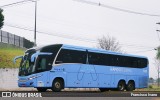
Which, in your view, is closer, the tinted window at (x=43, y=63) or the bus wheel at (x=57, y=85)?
the tinted window at (x=43, y=63)

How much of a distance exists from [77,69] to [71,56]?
1242 millimetres

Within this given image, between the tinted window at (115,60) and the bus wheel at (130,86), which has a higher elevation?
the tinted window at (115,60)

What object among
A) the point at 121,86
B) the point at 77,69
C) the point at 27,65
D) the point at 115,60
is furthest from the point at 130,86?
the point at 27,65

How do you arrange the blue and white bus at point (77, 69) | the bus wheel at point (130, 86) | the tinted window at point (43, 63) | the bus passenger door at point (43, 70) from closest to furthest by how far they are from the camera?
the bus passenger door at point (43, 70), the tinted window at point (43, 63), the blue and white bus at point (77, 69), the bus wheel at point (130, 86)

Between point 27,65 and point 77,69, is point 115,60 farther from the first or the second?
point 27,65

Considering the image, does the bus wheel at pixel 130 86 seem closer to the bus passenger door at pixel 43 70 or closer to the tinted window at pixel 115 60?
the tinted window at pixel 115 60

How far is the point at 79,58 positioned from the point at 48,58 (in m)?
3.32

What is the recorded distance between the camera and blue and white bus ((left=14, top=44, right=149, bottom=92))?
1059 inches

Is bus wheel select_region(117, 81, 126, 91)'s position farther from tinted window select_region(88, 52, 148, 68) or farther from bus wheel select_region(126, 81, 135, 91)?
tinted window select_region(88, 52, 148, 68)

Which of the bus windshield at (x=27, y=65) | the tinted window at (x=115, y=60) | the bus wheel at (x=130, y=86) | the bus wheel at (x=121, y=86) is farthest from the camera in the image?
the bus wheel at (x=130, y=86)

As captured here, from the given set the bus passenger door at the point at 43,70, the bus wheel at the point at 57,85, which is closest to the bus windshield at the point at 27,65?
the bus passenger door at the point at 43,70

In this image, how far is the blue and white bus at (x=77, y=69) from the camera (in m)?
26.9

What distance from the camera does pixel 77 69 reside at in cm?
2905

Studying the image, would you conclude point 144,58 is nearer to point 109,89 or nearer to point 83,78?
point 109,89
